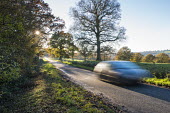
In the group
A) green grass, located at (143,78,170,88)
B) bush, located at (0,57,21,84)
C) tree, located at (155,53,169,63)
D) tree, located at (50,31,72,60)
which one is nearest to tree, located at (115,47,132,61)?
tree, located at (155,53,169,63)

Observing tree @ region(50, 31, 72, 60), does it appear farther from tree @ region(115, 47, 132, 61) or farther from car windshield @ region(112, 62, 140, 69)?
car windshield @ region(112, 62, 140, 69)

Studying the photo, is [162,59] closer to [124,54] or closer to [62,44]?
[124,54]

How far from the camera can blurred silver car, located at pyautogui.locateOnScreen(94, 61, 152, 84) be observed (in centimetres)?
660

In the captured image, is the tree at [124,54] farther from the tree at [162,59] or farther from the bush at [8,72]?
the bush at [8,72]

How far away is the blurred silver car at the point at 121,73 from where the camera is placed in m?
6.60

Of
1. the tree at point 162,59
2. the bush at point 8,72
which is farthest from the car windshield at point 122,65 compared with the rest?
the tree at point 162,59

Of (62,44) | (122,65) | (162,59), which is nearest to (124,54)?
(162,59)

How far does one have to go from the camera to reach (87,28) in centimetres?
2222

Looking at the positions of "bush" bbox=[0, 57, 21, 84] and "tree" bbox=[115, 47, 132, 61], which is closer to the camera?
"bush" bbox=[0, 57, 21, 84]

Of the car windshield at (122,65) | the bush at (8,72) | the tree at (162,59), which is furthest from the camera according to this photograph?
the tree at (162,59)

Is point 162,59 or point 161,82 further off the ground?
point 162,59

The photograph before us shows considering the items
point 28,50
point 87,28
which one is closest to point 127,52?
point 87,28

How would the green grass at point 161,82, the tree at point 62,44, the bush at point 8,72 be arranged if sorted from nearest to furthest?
the bush at point 8,72
the green grass at point 161,82
the tree at point 62,44

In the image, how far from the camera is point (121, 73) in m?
6.74
